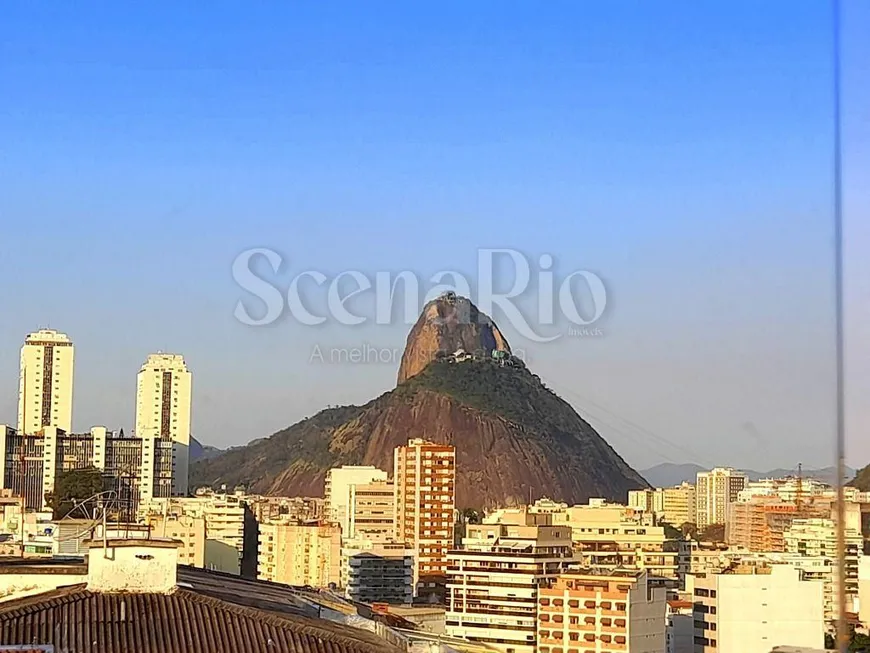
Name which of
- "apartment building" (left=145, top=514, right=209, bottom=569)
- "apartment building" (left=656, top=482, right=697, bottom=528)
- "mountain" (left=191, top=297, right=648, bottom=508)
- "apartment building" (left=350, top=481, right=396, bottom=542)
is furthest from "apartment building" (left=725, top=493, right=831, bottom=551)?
A: "apartment building" (left=145, top=514, right=209, bottom=569)

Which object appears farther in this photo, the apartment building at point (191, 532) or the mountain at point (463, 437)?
the mountain at point (463, 437)

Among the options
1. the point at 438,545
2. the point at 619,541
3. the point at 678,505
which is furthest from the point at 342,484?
the point at 619,541

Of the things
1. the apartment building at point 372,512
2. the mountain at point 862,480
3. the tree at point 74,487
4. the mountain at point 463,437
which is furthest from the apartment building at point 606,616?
the mountain at point 463,437

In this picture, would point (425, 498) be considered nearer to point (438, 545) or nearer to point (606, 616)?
point (438, 545)

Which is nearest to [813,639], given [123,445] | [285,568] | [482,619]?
[482,619]

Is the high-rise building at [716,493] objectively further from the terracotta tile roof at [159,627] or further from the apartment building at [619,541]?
the terracotta tile roof at [159,627]

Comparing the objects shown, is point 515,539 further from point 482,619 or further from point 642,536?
point 642,536

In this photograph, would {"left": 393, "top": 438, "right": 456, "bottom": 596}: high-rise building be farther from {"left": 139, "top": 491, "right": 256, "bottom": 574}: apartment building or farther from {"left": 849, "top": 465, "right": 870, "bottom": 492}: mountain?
{"left": 849, "top": 465, "right": 870, "bottom": 492}: mountain
